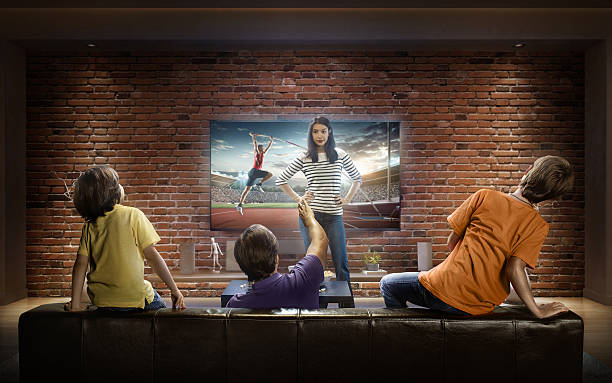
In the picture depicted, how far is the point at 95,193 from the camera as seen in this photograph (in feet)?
5.00

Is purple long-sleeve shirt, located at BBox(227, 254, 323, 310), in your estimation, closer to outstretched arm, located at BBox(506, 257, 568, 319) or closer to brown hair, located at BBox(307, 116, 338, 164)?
outstretched arm, located at BBox(506, 257, 568, 319)

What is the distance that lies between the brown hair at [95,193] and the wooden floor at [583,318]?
1.71 meters

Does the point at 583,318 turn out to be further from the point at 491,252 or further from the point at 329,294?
the point at 491,252

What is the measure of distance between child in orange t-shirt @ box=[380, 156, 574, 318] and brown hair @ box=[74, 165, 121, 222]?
1260mm

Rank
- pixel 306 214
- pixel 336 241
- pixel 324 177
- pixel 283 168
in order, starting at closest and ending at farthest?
pixel 306 214 < pixel 336 241 < pixel 324 177 < pixel 283 168

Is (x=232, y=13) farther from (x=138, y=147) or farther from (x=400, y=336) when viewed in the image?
(x=400, y=336)

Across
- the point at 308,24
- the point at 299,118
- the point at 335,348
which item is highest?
the point at 308,24

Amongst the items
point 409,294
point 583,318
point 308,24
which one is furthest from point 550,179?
point 308,24

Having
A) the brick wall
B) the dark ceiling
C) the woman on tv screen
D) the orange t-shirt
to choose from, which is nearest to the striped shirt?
the woman on tv screen

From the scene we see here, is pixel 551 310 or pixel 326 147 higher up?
pixel 326 147

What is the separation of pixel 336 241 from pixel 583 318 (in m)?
2.17

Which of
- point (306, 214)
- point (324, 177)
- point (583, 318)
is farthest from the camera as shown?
point (324, 177)

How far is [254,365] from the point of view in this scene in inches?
52.2

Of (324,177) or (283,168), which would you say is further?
(283,168)
